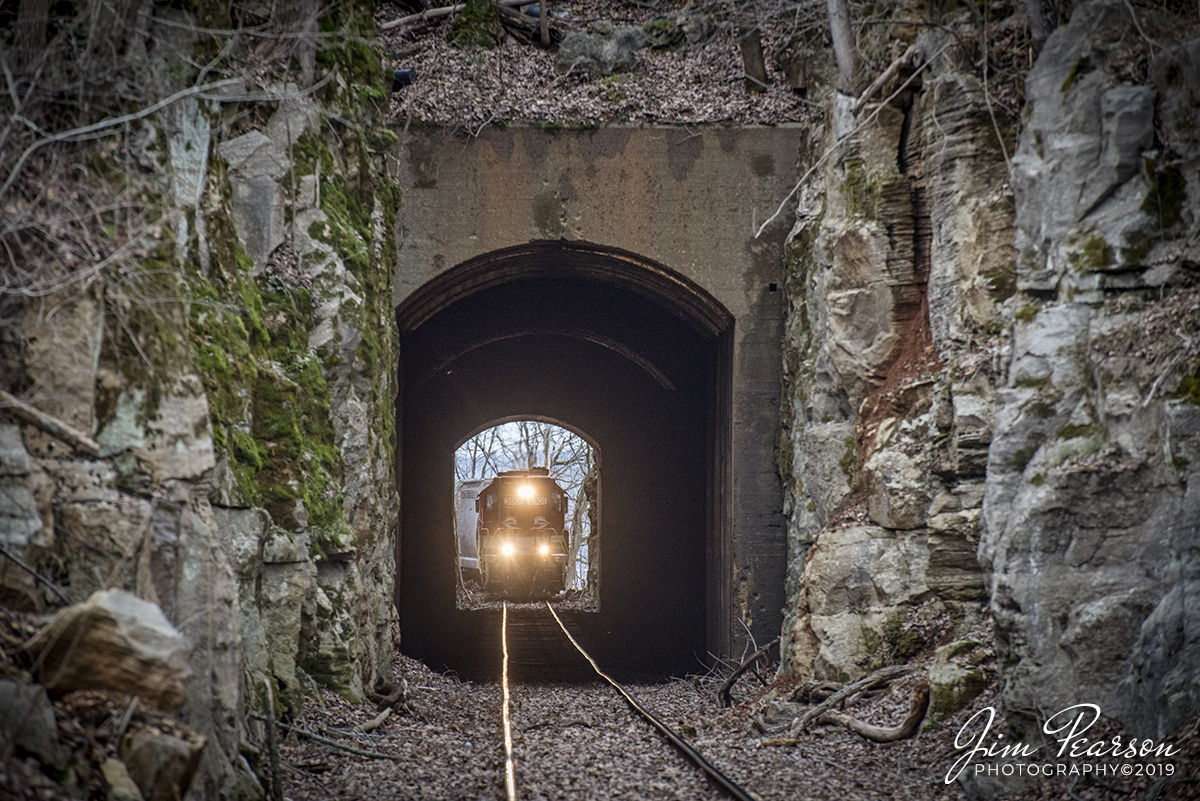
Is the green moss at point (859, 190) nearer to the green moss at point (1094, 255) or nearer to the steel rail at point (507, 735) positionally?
the green moss at point (1094, 255)

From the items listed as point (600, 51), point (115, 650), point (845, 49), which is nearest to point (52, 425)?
point (115, 650)

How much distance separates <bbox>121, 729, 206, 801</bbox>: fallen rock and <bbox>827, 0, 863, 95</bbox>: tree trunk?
9.37 m

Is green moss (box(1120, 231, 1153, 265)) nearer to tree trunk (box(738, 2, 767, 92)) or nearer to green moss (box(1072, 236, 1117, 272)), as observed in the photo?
green moss (box(1072, 236, 1117, 272))

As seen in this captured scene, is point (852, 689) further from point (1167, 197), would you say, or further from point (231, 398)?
point (231, 398)

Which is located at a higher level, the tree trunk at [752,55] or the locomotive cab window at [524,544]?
the tree trunk at [752,55]

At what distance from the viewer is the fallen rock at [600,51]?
1287 centimetres

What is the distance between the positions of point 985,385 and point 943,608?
2132 mm

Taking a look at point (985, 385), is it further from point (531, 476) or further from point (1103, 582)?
point (531, 476)

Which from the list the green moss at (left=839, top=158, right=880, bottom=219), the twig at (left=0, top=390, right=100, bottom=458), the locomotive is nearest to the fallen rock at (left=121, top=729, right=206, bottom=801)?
the twig at (left=0, top=390, right=100, bottom=458)

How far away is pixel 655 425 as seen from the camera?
18094 mm

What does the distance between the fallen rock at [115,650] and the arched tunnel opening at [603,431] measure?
352 inches

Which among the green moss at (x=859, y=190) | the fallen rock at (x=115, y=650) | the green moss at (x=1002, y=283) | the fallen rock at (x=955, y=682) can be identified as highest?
the green moss at (x=859, y=190)

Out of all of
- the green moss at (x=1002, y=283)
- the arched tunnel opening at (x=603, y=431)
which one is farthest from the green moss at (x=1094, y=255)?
the arched tunnel opening at (x=603, y=431)

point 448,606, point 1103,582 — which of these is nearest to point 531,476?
point 448,606
